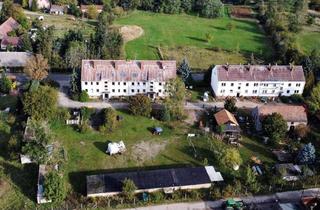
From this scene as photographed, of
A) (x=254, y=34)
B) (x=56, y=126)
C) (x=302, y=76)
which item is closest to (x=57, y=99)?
(x=56, y=126)

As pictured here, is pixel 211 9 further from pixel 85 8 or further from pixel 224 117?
pixel 224 117

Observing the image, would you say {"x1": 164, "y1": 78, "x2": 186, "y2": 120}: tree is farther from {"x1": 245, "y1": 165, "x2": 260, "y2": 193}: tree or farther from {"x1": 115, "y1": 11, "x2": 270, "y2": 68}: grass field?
{"x1": 115, "y1": 11, "x2": 270, "y2": 68}: grass field

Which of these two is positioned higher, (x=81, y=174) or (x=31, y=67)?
(x=31, y=67)

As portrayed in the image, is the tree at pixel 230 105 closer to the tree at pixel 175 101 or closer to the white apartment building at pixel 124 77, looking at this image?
the tree at pixel 175 101

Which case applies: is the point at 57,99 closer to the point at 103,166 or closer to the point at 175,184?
the point at 103,166

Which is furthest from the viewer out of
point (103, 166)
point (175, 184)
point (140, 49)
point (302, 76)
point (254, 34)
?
point (254, 34)

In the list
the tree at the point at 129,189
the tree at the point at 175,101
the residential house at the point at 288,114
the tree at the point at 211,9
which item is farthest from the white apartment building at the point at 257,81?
the tree at the point at 211,9

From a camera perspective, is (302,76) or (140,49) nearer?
(302,76)
